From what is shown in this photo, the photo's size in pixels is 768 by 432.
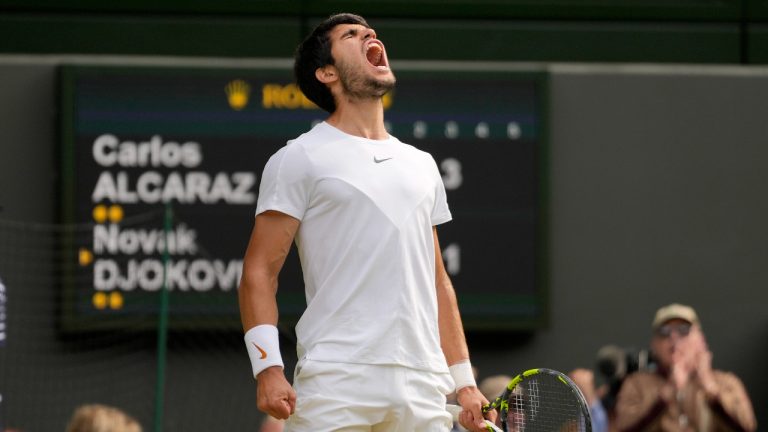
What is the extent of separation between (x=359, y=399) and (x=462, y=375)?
419mm

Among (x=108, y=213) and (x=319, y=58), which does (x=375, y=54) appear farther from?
(x=108, y=213)

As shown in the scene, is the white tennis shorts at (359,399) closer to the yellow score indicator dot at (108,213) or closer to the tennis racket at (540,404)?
the tennis racket at (540,404)

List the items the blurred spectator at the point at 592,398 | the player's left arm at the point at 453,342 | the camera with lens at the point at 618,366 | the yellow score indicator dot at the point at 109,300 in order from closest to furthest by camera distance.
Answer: the player's left arm at the point at 453,342, the camera with lens at the point at 618,366, the blurred spectator at the point at 592,398, the yellow score indicator dot at the point at 109,300

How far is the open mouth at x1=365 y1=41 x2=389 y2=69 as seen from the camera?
3.84 meters

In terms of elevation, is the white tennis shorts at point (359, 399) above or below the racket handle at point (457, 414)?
above

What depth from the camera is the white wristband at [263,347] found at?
11.8ft

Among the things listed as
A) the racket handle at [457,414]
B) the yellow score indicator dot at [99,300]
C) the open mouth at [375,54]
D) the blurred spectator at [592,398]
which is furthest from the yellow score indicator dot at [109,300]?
the open mouth at [375,54]

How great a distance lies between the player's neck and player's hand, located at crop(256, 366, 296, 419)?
62cm

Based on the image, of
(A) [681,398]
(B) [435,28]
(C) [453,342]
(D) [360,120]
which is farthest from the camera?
(B) [435,28]

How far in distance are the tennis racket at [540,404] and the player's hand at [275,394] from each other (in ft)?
1.81

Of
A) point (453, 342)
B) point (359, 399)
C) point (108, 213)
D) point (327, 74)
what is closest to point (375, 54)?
point (327, 74)

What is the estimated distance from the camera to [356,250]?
3.65m

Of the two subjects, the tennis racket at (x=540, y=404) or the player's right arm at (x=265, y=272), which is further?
the tennis racket at (x=540, y=404)

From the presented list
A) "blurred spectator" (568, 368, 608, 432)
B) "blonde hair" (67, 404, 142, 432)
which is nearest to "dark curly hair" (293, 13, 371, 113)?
"blonde hair" (67, 404, 142, 432)
